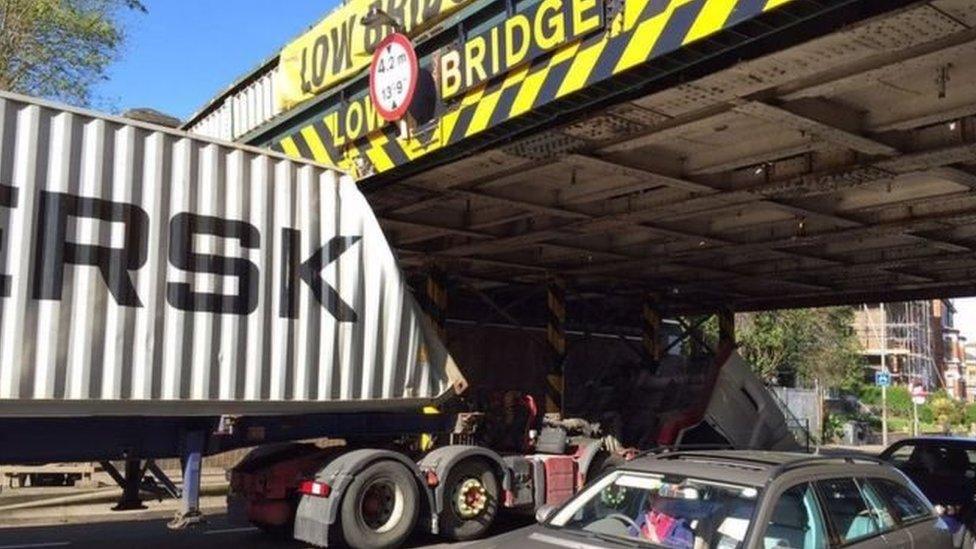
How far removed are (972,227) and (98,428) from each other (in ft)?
41.0

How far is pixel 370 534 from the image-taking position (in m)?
8.86

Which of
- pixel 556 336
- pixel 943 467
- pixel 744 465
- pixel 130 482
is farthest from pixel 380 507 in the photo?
pixel 556 336

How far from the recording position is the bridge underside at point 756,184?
761 cm

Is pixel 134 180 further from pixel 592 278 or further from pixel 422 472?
pixel 592 278

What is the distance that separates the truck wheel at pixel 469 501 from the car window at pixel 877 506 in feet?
16.5

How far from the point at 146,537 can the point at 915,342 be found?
94.2 meters

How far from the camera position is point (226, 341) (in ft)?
25.8

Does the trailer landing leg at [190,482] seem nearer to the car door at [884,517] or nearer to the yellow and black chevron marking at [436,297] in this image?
the car door at [884,517]

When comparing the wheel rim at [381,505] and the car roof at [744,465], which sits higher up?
the car roof at [744,465]

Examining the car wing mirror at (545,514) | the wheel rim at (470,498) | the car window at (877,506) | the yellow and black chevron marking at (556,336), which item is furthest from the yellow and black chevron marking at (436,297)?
the car window at (877,506)

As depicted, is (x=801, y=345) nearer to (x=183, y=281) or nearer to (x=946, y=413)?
(x=946, y=413)

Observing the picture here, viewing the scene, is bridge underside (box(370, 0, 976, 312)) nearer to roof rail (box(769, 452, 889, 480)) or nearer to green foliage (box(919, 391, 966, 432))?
roof rail (box(769, 452, 889, 480))

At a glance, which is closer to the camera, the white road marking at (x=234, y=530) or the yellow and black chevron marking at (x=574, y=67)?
the yellow and black chevron marking at (x=574, y=67)

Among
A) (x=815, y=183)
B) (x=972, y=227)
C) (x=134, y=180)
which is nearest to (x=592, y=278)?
(x=972, y=227)
